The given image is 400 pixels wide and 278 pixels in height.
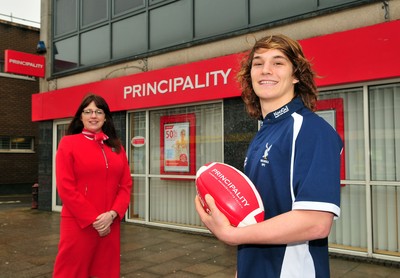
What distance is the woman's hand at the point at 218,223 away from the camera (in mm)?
1378

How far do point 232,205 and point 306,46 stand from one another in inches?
198

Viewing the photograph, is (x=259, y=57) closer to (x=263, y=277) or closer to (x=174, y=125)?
(x=263, y=277)

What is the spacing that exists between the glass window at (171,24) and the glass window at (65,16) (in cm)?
316

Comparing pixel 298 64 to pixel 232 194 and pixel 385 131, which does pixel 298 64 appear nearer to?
pixel 232 194

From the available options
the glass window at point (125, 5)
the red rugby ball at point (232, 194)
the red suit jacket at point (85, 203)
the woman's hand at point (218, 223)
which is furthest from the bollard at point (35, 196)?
the woman's hand at point (218, 223)

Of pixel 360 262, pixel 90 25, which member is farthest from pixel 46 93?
pixel 360 262

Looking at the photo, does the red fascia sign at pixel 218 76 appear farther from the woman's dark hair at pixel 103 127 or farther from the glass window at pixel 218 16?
the woman's dark hair at pixel 103 127

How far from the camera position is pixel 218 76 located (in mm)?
7023

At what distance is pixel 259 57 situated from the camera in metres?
1.63

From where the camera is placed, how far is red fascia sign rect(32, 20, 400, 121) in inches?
204

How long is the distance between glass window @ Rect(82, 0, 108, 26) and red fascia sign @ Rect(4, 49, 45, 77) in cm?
197

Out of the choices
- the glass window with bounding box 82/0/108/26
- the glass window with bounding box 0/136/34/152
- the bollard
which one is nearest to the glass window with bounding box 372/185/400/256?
the glass window with bounding box 82/0/108/26

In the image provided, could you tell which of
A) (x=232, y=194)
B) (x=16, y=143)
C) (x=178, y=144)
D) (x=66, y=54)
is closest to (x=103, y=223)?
(x=232, y=194)

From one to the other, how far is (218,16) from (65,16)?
219 inches
